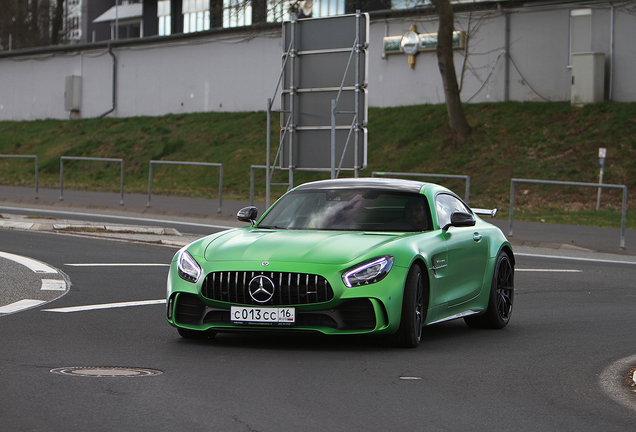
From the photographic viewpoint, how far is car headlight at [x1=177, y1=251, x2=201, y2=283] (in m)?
7.66

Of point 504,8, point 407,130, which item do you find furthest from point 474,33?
point 407,130

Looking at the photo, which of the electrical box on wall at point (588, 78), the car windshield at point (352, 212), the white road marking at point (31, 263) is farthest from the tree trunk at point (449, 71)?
the car windshield at point (352, 212)

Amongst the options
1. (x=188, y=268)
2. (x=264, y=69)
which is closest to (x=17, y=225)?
(x=188, y=268)

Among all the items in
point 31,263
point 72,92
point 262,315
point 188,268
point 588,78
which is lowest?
point 31,263

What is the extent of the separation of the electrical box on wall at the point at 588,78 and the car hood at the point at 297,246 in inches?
1052

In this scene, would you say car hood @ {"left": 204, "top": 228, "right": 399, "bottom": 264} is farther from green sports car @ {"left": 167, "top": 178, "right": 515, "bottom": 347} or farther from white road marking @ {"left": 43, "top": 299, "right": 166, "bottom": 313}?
white road marking @ {"left": 43, "top": 299, "right": 166, "bottom": 313}

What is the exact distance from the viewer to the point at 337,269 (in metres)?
7.34

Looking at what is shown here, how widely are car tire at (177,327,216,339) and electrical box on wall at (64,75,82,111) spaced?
1800 inches

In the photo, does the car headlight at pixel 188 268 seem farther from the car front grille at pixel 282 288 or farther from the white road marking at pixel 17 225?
the white road marking at pixel 17 225

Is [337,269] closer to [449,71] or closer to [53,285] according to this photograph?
[53,285]

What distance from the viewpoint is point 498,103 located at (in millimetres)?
35812

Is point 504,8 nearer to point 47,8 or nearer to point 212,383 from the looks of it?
point 212,383

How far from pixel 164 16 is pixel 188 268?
7465 centimetres

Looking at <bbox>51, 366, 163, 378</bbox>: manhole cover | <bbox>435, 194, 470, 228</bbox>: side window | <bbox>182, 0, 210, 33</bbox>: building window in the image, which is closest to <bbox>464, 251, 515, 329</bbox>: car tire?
<bbox>435, 194, 470, 228</bbox>: side window
